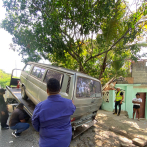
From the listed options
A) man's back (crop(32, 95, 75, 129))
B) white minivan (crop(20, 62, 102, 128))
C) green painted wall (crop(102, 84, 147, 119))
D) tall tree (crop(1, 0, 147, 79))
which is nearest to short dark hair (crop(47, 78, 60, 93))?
man's back (crop(32, 95, 75, 129))

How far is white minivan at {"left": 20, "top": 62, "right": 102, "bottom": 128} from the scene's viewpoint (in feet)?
9.78

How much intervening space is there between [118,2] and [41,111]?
7.21 meters

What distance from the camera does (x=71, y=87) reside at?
292cm

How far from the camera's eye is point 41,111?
1384mm

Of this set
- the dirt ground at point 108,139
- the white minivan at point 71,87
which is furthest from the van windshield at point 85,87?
the dirt ground at point 108,139

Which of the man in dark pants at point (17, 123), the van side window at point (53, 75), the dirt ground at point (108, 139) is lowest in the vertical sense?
the dirt ground at point (108, 139)

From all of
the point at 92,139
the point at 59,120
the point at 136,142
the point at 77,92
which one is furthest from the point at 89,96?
the point at 59,120

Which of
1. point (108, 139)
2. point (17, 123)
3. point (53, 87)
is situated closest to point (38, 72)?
point (17, 123)

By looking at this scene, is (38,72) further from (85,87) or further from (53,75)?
(85,87)

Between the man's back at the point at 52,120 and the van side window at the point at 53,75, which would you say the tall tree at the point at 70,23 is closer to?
the van side window at the point at 53,75

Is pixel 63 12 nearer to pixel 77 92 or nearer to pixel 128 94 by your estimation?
pixel 77 92

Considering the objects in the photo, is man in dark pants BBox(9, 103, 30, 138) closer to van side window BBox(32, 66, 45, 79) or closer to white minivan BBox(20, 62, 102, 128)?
white minivan BBox(20, 62, 102, 128)

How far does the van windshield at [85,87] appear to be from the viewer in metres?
3.15

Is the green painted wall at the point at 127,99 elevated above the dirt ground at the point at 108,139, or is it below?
above
